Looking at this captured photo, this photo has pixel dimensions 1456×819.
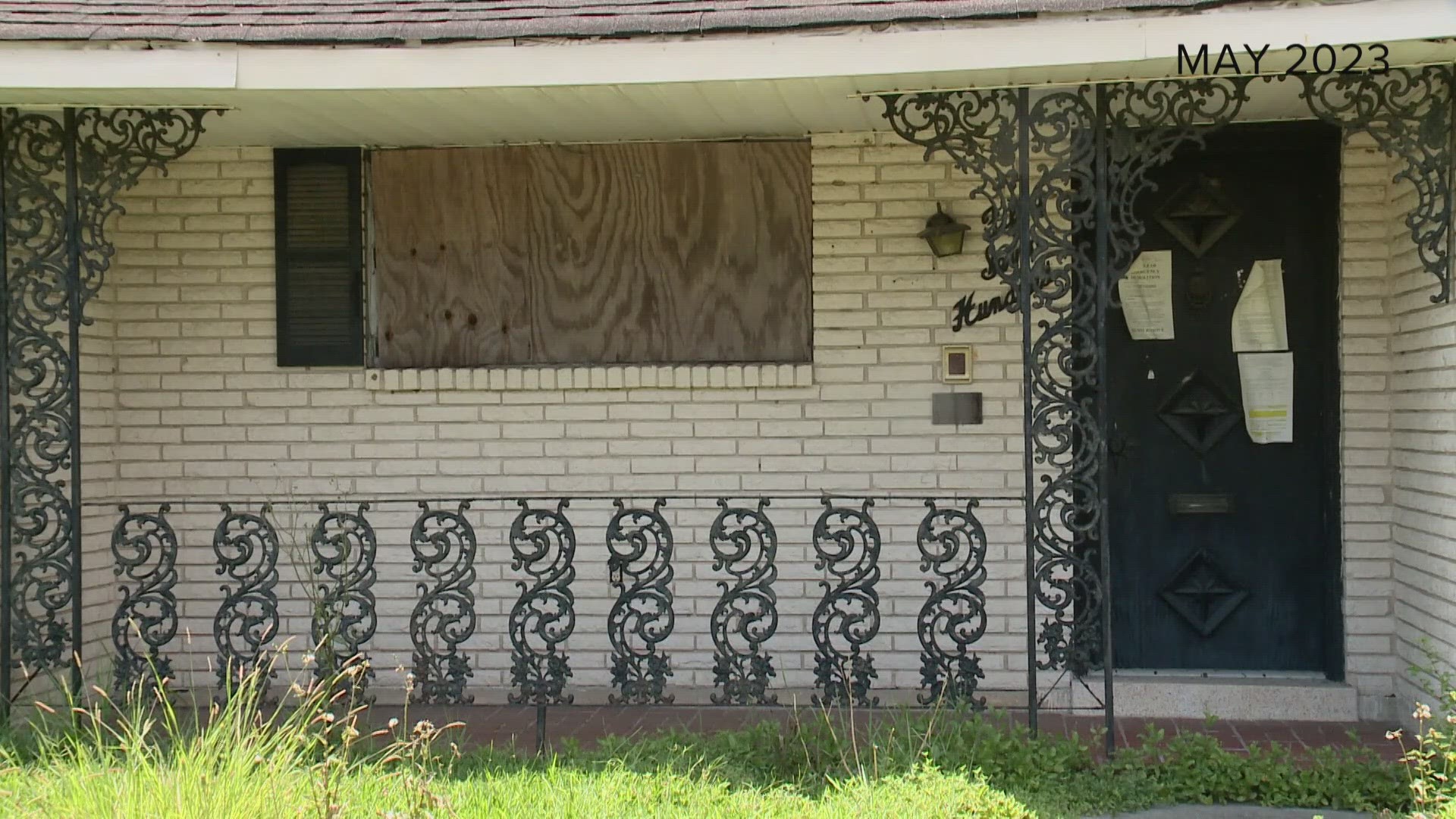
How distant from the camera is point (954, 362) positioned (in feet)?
20.3

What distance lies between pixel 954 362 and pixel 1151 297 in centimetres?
100

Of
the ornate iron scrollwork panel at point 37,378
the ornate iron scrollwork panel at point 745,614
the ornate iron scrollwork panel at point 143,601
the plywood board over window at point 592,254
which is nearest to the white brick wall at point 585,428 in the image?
the plywood board over window at point 592,254

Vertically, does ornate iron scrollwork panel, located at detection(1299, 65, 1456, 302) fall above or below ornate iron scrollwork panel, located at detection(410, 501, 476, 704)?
above

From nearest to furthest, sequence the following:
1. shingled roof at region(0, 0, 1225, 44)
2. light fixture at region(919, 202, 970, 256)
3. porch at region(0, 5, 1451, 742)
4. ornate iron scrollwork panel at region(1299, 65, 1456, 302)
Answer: shingled roof at region(0, 0, 1225, 44), ornate iron scrollwork panel at region(1299, 65, 1456, 302), porch at region(0, 5, 1451, 742), light fixture at region(919, 202, 970, 256)

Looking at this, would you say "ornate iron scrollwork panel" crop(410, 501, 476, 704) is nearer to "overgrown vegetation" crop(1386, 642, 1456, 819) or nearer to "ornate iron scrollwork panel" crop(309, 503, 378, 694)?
"ornate iron scrollwork panel" crop(309, 503, 378, 694)

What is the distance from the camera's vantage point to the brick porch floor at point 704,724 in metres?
5.54

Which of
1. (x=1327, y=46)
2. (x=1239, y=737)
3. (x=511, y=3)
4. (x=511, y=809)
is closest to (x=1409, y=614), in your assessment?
(x=1239, y=737)

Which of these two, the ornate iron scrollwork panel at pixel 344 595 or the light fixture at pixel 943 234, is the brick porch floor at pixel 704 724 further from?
the light fixture at pixel 943 234

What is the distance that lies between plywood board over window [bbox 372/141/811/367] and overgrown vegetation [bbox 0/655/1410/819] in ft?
6.84

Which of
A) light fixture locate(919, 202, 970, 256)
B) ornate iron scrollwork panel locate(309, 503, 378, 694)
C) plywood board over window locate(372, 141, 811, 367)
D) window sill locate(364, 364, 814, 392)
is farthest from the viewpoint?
plywood board over window locate(372, 141, 811, 367)

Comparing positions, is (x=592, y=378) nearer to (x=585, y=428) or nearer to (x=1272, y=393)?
(x=585, y=428)

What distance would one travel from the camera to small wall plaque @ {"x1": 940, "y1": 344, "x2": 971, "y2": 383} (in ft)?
20.3

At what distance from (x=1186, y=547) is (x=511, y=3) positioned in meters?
3.99

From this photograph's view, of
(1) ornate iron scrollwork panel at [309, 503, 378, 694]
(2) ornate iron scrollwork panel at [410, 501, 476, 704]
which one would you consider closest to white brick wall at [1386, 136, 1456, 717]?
(2) ornate iron scrollwork panel at [410, 501, 476, 704]
